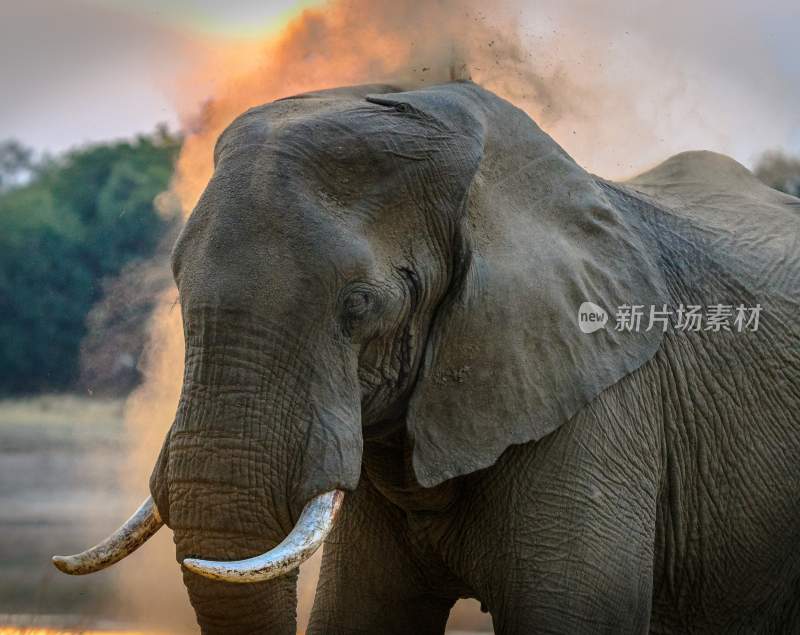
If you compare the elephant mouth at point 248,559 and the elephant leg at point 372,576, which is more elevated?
the elephant mouth at point 248,559

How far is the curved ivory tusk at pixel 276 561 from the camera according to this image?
3.50 meters

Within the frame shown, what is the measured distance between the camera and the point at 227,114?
7984 millimetres

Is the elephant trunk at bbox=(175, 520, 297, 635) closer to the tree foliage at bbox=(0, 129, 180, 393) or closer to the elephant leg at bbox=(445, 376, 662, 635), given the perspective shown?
the elephant leg at bbox=(445, 376, 662, 635)

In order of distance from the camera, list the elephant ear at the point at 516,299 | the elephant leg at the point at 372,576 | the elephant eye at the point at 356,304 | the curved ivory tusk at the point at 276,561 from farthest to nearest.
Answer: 1. the elephant leg at the point at 372,576
2. the elephant ear at the point at 516,299
3. the elephant eye at the point at 356,304
4. the curved ivory tusk at the point at 276,561

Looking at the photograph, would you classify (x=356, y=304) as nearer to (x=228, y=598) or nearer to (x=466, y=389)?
(x=466, y=389)

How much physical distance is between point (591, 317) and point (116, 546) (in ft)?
4.71

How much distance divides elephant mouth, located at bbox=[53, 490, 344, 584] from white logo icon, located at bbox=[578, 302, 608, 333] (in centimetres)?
100

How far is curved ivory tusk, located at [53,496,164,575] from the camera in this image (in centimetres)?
385

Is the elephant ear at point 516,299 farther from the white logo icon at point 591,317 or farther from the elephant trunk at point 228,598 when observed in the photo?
the elephant trunk at point 228,598

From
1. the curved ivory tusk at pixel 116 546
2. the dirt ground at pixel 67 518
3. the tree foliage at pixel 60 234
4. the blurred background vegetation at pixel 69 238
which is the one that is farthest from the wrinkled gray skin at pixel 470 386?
the tree foliage at pixel 60 234

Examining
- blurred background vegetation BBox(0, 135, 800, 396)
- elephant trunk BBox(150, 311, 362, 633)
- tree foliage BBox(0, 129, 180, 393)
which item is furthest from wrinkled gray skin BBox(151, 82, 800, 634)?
tree foliage BBox(0, 129, 180, 393)

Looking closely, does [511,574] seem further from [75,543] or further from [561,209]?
[75,543]

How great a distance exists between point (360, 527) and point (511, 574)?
2.31 ft

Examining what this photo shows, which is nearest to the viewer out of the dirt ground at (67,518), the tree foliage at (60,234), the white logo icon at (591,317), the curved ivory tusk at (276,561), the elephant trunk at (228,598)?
the curved ivory tusk at (276,561)
